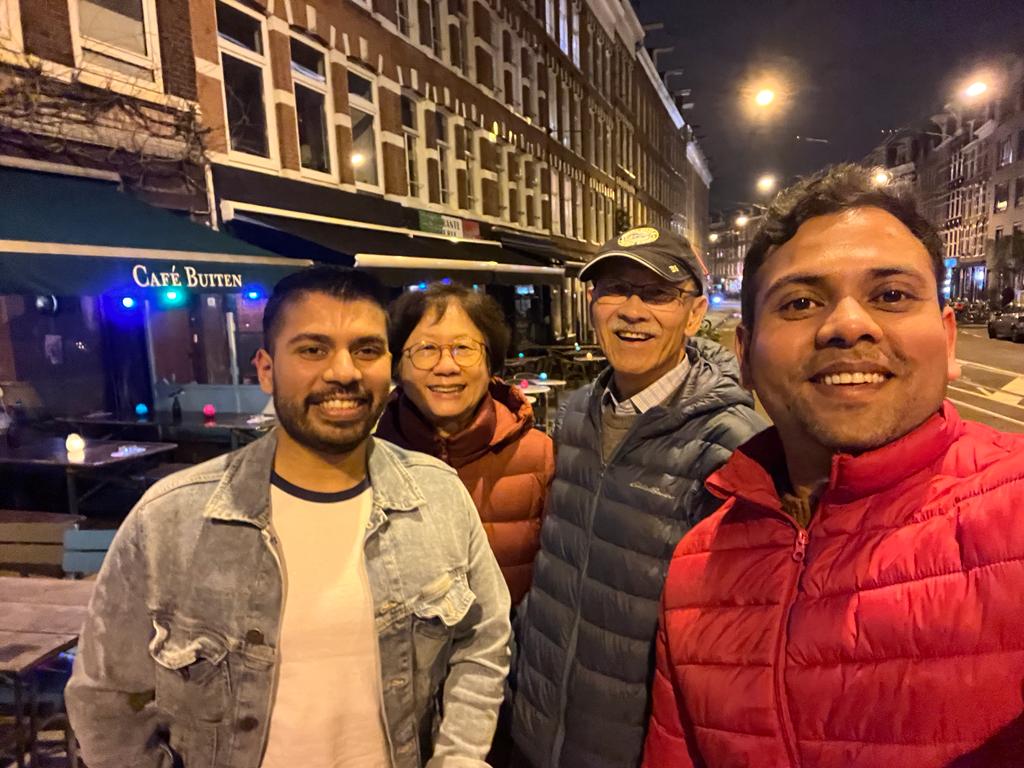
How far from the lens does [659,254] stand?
2154mm

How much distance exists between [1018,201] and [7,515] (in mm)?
52038

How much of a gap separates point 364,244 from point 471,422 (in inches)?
263

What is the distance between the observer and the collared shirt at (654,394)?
2.10 m

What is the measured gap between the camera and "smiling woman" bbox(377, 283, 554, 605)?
239 cm

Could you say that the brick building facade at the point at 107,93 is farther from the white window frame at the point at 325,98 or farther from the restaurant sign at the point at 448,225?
the restaurant sign at the point at 448,225

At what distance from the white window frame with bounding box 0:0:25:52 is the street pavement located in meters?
7.23

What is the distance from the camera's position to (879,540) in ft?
3.79

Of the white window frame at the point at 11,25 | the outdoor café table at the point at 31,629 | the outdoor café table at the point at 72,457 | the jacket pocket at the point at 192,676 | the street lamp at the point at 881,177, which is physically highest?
the white window frame at the point at 11,25

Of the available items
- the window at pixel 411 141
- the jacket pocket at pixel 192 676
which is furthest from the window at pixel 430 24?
the jacket pocket at pixel 192 676

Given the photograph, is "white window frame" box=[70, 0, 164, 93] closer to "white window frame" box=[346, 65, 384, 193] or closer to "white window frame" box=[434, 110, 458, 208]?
"white window frame" box=[346, 65, 384, 193]

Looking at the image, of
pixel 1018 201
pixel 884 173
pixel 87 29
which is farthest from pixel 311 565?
pixel 1018 201

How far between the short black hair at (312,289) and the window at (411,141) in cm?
1133

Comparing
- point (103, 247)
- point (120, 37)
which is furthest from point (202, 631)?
point (120, 37)

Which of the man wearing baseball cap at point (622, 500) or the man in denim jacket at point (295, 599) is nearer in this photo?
the man in denim jacket at point (295, 599)
